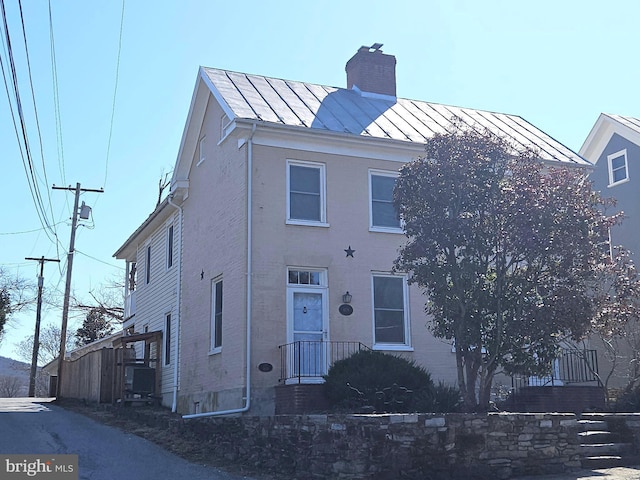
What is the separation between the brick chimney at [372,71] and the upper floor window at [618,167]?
29.1 ft

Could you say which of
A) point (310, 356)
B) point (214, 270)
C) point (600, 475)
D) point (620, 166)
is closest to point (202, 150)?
point (214, 270)

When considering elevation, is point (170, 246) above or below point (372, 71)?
below

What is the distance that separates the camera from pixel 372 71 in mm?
20812

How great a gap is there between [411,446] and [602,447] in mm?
3826

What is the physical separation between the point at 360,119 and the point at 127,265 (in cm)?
1362

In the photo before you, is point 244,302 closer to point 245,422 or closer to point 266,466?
point 245,422

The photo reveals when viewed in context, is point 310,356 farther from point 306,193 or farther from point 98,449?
point 98,449

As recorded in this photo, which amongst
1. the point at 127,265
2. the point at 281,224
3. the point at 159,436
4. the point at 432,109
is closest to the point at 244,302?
the point at 281,224

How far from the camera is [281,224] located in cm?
1603

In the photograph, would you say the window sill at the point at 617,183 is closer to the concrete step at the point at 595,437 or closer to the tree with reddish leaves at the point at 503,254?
the tree with reddish leaves at the point at 503,254

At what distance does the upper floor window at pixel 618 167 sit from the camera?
82.2ft

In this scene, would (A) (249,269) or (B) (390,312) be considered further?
(B) (390,312)

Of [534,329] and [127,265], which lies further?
[127,265]

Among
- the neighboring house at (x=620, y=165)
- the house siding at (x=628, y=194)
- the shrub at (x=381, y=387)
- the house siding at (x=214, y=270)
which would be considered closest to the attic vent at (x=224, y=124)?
the house siding at (x=214, y=270)
